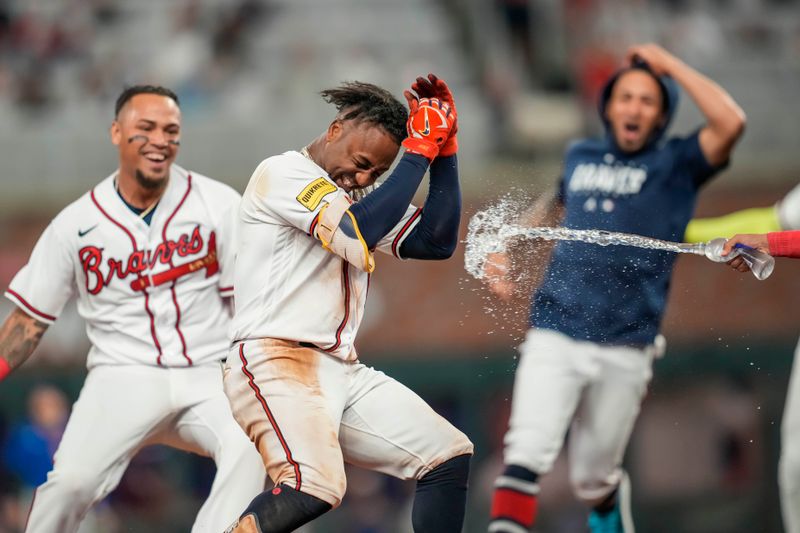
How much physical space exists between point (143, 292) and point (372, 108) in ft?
5.02

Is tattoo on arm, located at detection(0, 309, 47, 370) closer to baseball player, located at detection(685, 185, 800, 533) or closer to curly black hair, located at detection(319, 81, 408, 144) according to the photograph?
curly black hair, located at detection(319, 81, 408, 144)

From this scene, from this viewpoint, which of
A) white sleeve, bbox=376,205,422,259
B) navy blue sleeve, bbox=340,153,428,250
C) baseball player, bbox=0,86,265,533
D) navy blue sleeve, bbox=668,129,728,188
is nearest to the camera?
navy blue sleeve, bbox=340,153,428,250

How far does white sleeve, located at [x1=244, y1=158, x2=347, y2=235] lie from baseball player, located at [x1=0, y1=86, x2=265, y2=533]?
890mm

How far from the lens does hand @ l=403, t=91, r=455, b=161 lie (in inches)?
177

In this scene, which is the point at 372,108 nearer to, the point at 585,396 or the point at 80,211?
the point at 80,211

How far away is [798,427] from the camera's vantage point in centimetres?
537

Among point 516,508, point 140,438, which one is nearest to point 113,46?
point 140,438

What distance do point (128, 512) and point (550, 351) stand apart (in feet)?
19.7

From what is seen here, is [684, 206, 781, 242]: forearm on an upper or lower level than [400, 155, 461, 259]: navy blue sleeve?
upper

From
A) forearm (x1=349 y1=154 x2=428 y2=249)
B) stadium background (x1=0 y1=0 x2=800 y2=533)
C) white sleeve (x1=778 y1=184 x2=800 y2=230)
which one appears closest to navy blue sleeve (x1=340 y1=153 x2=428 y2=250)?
forearm (x1=349 y1=154 x2=428 y2=249)

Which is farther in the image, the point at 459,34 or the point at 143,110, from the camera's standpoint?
the point at 459,34

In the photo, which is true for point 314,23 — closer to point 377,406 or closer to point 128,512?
point 128,512

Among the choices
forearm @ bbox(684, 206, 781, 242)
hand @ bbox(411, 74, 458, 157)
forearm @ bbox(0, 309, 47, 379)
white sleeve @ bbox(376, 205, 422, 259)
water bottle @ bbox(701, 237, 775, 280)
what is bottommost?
forearm @ bbox(0, 309, 47, 379)

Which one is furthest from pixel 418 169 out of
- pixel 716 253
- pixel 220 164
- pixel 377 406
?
pixel 220 164
